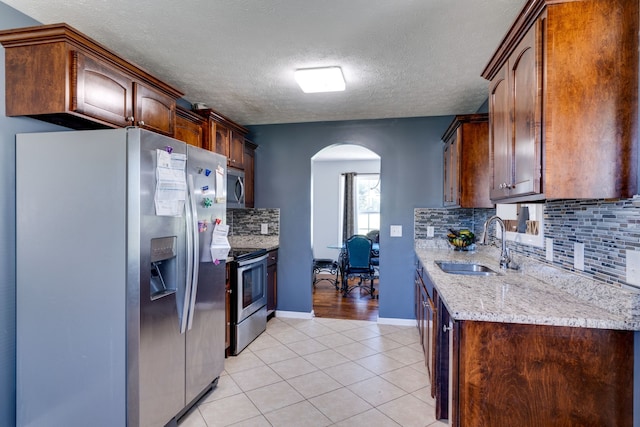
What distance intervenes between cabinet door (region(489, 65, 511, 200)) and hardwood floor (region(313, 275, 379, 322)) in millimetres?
2574

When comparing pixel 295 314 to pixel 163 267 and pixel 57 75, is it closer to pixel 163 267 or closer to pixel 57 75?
pixel 163 267

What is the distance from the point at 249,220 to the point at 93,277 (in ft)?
8.53

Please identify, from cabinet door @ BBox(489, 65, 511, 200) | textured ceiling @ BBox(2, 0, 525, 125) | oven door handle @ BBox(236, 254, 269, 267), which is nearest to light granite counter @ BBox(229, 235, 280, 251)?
Result: oven door handle @ BBox(236, 254, 269, 267)

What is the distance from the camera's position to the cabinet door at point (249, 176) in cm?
393

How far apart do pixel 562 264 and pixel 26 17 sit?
10.7ft

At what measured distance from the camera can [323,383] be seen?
2.52 meters

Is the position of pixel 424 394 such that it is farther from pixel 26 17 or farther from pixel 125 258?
pixel 26 17

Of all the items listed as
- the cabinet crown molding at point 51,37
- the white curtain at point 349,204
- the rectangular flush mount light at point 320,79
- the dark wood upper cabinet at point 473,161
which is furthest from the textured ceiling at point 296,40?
the white curtain at point 349,204

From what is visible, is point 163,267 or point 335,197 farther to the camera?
point 335,197

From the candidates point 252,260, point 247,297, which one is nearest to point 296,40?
point 252,260

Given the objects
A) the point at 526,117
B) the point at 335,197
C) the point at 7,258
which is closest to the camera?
the point at 526,117

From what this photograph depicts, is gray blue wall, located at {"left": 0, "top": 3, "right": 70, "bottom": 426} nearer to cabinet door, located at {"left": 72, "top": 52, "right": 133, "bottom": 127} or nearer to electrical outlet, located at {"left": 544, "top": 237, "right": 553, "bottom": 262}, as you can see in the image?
cabinet door, located at {"left": 72, "top": 52, "right": 133, "bottom": 127}

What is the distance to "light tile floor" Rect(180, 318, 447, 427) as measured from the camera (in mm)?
2096

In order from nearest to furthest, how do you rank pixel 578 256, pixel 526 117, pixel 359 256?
pixel 526 117
pixel 578 256
pixel 359 256
